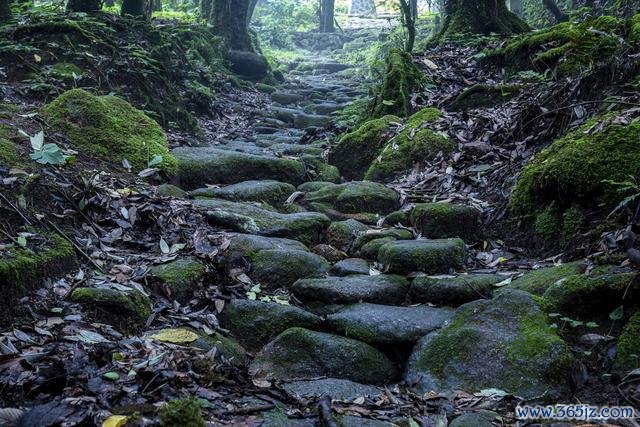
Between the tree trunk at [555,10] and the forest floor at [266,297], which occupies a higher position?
the tree trunk at [555,10]

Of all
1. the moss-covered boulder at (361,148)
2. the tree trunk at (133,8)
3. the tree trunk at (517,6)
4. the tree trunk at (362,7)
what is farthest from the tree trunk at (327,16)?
the moss-covered boulder at (361,148)

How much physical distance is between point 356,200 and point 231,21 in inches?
462

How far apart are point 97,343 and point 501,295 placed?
235 cm

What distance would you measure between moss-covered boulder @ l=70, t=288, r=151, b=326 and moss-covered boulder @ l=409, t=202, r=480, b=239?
2.73 meters

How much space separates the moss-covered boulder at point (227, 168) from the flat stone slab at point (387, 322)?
2992 millimetres

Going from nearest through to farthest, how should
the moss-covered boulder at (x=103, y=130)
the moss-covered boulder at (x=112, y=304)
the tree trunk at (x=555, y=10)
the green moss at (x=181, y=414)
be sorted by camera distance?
the green moss at (x=181, y=414), the moss-covered boulder at (x=112, y=304), the moss-covered boulder at (x=103, y=130), the tree trunk at (x=555, y=10)

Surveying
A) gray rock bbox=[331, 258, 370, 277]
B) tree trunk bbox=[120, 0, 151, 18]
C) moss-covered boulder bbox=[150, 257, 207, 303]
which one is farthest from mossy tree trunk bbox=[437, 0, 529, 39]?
moss-covered boulder bbox=[150, 257, 207, 303]

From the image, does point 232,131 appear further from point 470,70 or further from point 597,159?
point 597,159

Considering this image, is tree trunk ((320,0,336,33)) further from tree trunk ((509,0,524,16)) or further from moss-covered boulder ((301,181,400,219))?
moss-covered boulder ((301,181,400,219))

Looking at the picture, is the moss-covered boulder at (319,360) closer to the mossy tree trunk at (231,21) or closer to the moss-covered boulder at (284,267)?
the moss-covered boulder at (284,267)

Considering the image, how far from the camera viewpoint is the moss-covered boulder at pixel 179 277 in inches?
145

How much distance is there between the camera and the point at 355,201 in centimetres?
571

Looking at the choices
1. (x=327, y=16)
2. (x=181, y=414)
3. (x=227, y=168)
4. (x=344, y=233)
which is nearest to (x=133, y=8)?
(x=227, y=168)

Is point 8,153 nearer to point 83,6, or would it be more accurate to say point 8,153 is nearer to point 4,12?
point 4,12
